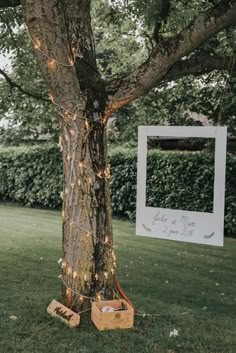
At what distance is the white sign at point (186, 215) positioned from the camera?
5.16 m

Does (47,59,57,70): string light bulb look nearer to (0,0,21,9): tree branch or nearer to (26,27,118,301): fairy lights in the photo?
(26,27,118,301): fairy lights

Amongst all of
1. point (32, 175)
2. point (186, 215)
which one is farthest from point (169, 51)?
point (32, 175)

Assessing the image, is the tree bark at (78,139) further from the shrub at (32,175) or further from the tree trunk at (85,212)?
the shrub at (32,175)

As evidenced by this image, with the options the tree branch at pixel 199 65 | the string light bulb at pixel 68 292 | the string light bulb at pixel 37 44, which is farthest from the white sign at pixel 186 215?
the string light bulb at pixel 37 44

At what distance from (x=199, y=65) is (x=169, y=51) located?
50.1 inches

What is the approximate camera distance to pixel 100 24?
33.5 feet

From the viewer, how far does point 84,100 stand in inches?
186

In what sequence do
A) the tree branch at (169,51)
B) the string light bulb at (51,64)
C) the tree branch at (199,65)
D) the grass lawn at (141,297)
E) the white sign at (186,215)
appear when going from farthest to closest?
the tree branch at (199,65)
the white sign at (186,215)
the string light bulb at (51,64)
the tree branch at (169,51)
the grass lawn at (141,297)

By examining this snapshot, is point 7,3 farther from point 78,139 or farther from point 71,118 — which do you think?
point 78,139

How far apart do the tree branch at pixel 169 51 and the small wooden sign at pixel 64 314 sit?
1.95 metres

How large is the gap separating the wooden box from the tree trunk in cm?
15

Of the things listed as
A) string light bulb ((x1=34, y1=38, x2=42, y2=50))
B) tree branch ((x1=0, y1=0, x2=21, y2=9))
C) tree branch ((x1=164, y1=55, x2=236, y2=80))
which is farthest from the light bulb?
tree branch ((x1=0, y1=0, x2=21, y2=9))

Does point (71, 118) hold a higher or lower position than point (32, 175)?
higher

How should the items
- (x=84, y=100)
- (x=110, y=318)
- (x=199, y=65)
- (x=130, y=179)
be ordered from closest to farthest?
(x=110, y=318) < (x=84, y=100) < (x=199, y=65) < (x=130, y=179)
